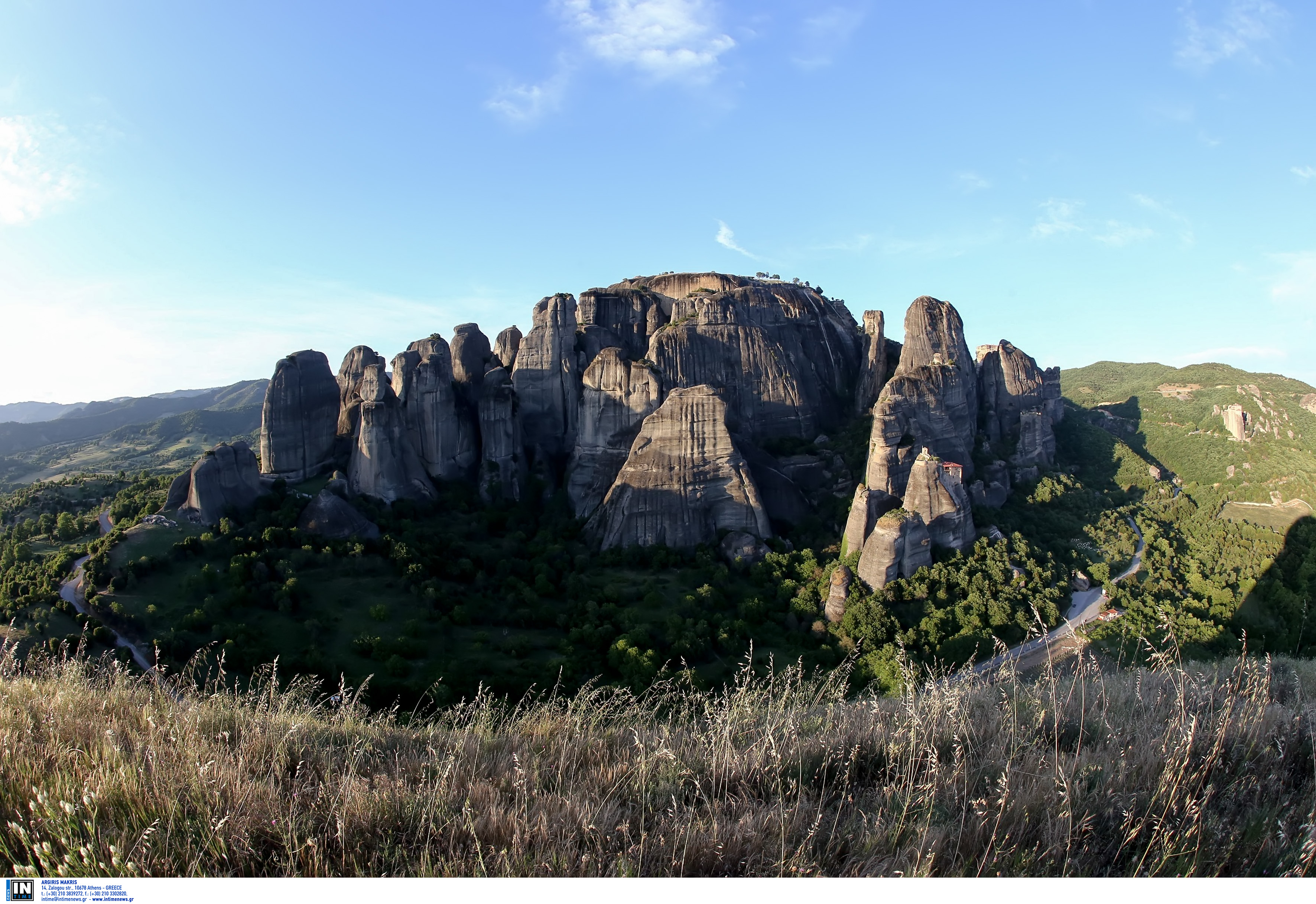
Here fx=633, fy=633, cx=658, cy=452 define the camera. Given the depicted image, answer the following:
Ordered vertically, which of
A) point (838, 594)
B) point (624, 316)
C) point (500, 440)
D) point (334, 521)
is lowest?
point (838, 594)

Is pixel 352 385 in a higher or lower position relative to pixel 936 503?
higher

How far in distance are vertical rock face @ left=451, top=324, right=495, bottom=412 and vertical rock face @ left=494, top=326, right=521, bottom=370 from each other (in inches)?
55.1

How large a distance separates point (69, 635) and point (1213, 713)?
20664mm

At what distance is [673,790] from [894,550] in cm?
1949

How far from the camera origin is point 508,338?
1529 inches

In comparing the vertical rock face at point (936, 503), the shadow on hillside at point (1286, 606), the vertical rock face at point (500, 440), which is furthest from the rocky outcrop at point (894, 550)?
the vertical rock face at point (500, 440)

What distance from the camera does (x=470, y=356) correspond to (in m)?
35.6

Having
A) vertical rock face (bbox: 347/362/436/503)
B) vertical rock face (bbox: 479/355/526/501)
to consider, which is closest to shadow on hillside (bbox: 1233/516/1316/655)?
vertical rock face (bbox: 479/355/526/501)

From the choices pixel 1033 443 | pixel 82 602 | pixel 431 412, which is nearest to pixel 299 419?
pixel 431 412

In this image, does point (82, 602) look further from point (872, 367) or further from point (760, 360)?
point (872, 367)

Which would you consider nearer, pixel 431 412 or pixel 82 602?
pixel 82 602

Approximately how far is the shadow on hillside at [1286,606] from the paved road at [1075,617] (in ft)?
11.9

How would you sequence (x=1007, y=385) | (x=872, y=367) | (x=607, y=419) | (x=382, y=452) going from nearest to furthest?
(x=382, y=452)
(x=607, y=419)
(x=872, y=367)
(x=1007, y=385)

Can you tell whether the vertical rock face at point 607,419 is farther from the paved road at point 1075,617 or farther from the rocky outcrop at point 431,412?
the paved road at point 1075,617
